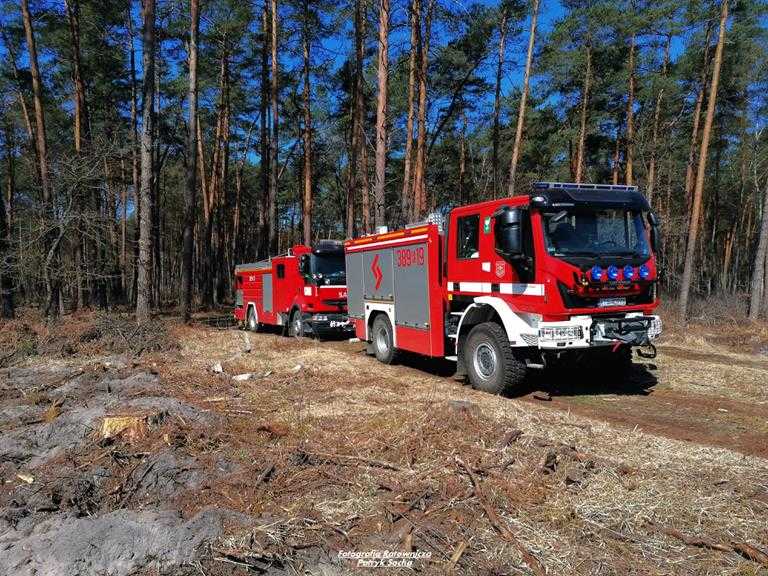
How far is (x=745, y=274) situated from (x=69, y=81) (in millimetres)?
49549

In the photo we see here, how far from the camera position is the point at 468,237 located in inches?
339

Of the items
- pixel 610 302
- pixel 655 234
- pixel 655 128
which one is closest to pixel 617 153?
pixel 655 128

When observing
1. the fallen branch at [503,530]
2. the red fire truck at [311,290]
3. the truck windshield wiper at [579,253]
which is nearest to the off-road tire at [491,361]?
the truck windshield wiper at [579,253]

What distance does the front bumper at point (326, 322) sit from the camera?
14.9m

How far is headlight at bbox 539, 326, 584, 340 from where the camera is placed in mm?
7203

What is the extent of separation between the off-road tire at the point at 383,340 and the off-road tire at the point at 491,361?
2.49m

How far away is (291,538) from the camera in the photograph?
11.8 ft

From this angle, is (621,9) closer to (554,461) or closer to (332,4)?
(332,4)

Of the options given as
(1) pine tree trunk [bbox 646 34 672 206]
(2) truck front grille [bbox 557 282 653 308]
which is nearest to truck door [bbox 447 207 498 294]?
(2) truck front grille [bbox 557 282 653 308]

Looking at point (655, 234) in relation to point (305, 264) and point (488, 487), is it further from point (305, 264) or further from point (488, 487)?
point (305, 264)

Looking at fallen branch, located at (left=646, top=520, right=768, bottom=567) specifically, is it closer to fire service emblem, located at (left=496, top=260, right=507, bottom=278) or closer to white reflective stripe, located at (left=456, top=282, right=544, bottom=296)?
white reflective stripe, located at (left=456, top=282, right=544, bottom=296)

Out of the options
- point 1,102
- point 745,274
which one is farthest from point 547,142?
point 745,274

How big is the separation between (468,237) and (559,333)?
2.20m

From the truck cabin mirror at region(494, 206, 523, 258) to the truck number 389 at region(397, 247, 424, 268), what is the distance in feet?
7.47
